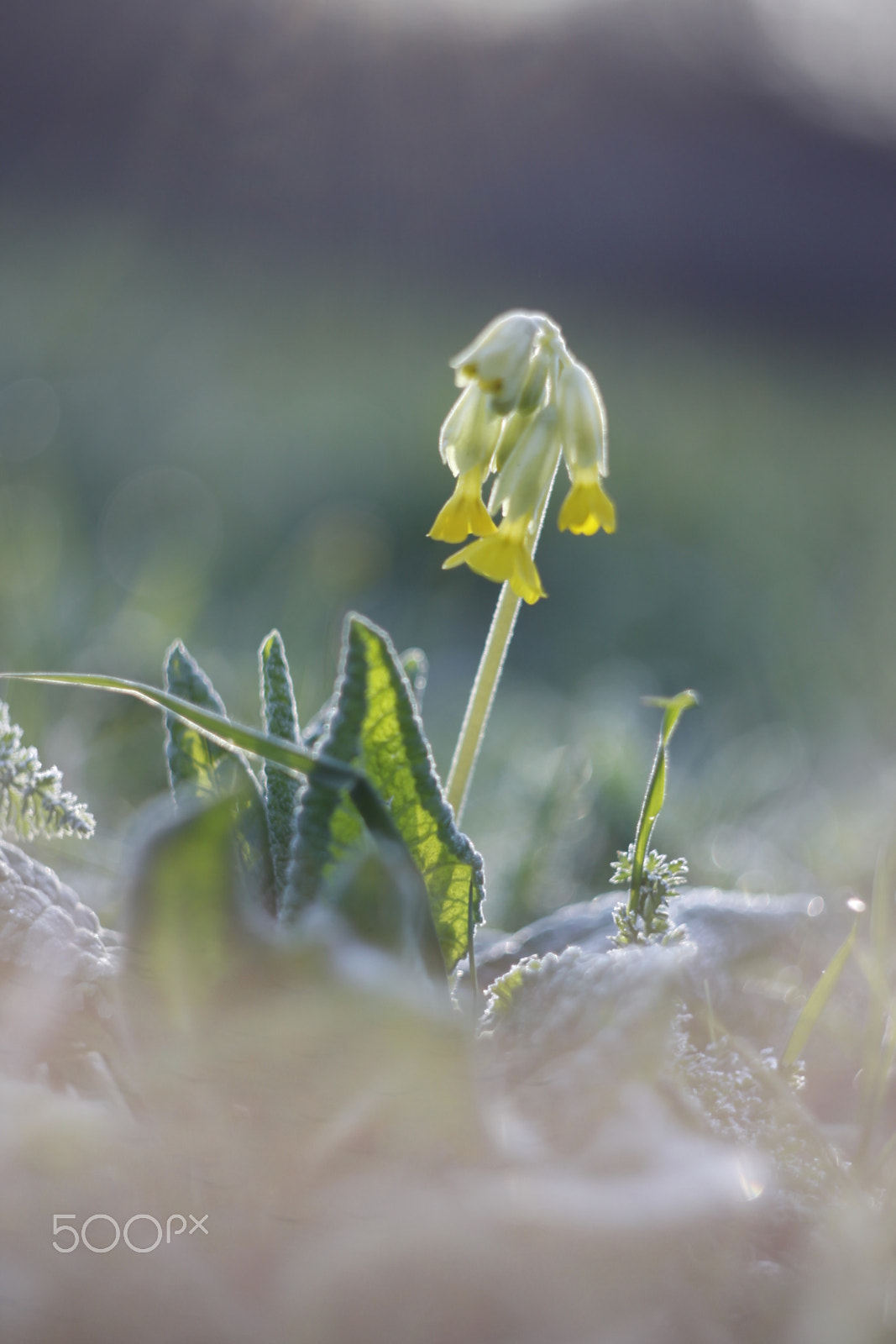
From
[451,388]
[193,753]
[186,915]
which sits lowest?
[186,915]

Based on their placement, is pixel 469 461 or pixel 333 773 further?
pixel 469 461

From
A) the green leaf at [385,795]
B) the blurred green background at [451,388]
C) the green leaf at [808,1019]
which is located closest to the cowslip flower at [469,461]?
the green leaf at [385,795]

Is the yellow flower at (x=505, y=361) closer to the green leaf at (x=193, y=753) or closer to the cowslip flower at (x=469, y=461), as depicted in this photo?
the cowslip flower at (x=469, y=461)

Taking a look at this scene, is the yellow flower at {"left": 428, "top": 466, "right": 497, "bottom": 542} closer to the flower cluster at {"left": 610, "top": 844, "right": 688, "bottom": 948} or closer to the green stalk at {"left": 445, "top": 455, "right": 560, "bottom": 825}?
the green stalk at {"left": 445, "top": 455, "right": 560, "bottom": 825}

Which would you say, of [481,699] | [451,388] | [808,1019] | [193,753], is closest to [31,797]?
[193,753]

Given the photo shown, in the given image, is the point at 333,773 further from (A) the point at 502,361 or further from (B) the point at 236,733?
(A) the point at 502,361
